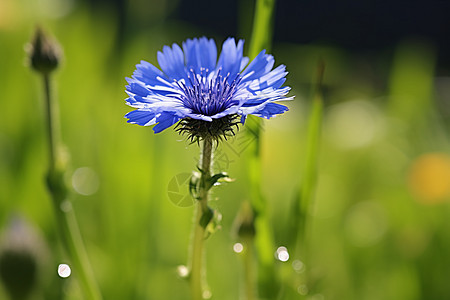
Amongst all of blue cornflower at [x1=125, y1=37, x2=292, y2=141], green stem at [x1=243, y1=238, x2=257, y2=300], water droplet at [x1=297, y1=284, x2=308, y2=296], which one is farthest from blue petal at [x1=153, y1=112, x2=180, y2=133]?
water droplet at [x1=297, y1=284, x2=308, y2=296]

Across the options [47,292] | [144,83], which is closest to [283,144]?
[47,292]

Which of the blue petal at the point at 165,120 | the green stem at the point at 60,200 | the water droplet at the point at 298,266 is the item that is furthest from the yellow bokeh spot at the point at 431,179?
the blue petal at the point at 165,120

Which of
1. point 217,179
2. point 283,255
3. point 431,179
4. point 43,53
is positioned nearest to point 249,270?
point 283,255

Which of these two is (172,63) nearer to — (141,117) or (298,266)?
(141,117)

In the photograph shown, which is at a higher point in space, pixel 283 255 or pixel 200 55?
pixel 200 55

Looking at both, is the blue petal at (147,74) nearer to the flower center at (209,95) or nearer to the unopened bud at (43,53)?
the flower center at (209,95)

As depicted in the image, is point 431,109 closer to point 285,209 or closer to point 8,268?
point 285,209
